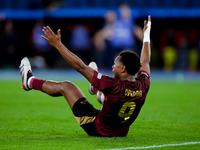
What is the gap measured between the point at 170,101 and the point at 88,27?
13260 millimetres

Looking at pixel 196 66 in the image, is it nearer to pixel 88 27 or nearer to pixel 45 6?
pixel 88 27

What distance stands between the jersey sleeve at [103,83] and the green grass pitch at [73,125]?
74cm

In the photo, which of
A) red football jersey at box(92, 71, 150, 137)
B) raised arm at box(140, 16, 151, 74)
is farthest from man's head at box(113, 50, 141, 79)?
raised arm at box(140, 16, 151, 74)

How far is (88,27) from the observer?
2325 cm

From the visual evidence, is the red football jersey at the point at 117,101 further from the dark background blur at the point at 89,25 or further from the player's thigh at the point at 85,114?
the dark background blur at the point at 89,25

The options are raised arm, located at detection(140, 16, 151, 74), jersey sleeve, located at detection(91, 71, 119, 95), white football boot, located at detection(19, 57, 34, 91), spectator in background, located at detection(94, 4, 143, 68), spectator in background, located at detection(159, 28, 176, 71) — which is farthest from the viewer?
spectator in background, located at detection(159, 28, 176, 71)

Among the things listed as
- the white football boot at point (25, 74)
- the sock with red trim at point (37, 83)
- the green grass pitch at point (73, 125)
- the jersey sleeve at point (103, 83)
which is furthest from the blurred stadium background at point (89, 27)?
the jersey sleeve at point (103, 83)

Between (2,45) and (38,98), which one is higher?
(38,98)

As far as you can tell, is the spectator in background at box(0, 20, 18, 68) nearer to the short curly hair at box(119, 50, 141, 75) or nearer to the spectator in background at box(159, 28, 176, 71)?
the spectator in background at box(159, 28, 176, 71)

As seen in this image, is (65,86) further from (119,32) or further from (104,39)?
(104,39)

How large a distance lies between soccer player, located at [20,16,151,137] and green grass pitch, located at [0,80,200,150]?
0.22 m

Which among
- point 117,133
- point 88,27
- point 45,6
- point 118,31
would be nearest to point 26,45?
point 45,6

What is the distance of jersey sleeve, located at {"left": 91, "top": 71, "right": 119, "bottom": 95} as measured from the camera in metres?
5.23

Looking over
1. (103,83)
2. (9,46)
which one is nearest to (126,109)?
(103,83)
